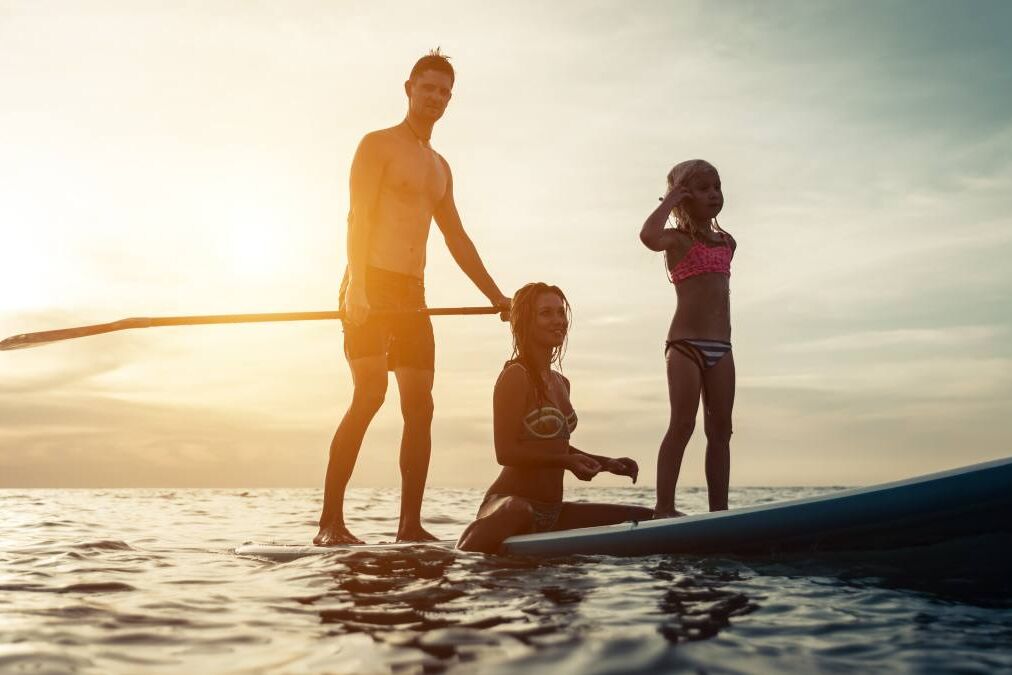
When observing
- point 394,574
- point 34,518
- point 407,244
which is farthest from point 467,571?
point 34,518

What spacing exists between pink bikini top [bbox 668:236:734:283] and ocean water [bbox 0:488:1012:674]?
185cm

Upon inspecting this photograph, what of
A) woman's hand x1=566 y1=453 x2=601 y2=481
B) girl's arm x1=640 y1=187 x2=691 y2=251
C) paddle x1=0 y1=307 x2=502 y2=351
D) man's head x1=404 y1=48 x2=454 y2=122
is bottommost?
woman's hand x1=566 y1=453 x2=601 y2=481

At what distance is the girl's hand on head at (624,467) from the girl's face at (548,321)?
27.4 inches

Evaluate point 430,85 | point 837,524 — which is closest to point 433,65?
point 430,85

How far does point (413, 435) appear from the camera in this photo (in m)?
5.80

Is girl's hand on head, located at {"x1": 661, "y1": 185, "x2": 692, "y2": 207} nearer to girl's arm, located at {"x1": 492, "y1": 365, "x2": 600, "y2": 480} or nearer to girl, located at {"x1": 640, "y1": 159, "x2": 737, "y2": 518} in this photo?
girl, located at {"x1": 640, "y1": 159, "x2": 737, "y2": 518}

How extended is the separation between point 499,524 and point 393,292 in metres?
1.86

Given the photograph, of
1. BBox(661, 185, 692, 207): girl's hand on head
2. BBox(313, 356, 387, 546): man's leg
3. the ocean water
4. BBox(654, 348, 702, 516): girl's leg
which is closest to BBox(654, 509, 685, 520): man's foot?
BBox(654, 348, 702, 516): girl's leg

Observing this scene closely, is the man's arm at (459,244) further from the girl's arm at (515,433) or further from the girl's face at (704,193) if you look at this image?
the girl's arm at (515,433)

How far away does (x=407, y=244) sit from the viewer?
19.4ft

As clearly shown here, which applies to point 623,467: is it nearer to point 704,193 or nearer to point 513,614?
Result: point 513,614

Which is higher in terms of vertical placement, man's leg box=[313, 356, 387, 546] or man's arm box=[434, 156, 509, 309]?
man's arm box=[434, 156, 509, 309]

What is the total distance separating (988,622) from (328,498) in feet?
12.5

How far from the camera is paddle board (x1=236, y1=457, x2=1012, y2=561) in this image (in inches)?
142
